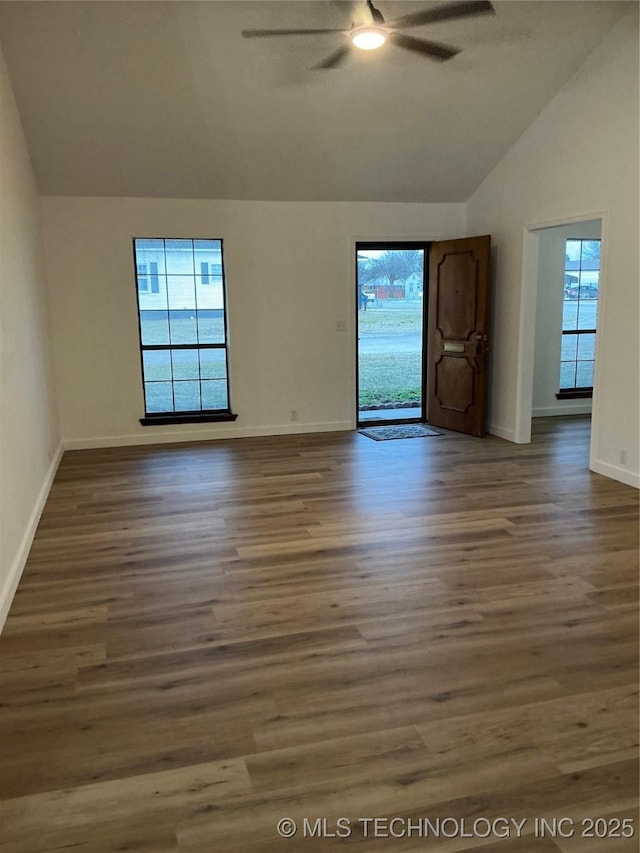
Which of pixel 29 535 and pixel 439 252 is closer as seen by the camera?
pixel 29 535

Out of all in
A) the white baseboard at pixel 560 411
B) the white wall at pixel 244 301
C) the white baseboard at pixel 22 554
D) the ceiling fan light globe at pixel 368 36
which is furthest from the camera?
the white baseboard at pixel 560 411

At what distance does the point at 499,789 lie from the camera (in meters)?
2.02

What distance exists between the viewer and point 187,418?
694cm

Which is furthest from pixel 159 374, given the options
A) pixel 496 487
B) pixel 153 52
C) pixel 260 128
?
pixel 496 487

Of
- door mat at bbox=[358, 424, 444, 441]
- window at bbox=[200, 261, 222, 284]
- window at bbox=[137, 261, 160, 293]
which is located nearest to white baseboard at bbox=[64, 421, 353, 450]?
door mat at bbox=[358, 424, 444, 441]

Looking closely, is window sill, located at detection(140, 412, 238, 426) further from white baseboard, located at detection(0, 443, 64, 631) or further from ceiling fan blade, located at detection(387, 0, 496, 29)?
ceiling fan blade, located at detection(387, 0, 496, 29)

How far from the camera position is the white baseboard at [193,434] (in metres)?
6.69

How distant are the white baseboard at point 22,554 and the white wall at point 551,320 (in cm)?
554

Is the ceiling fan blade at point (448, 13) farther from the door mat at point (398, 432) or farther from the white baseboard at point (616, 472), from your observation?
the door mat at point (398, 432)

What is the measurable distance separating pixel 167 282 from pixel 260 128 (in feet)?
6.20

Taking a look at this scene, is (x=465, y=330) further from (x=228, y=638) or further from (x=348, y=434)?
(x=228, y=638)

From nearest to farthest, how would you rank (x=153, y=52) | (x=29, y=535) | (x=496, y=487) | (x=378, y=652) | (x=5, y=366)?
(x=378, y=652), (x=5, y=366), (x=29, y=535), (x=153, y=52), (x=496, y=487)

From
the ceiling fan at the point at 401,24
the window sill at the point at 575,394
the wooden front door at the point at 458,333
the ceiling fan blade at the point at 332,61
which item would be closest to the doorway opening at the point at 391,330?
the wooden front door at the point at 458,333

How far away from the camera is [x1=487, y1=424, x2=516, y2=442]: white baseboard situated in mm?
6672
